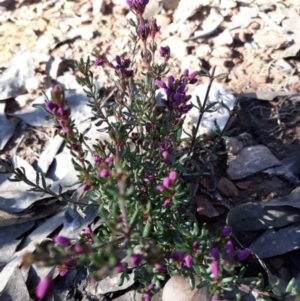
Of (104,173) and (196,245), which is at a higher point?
(104,173)

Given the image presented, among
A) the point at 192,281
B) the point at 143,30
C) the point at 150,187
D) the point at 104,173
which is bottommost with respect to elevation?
the point at 192,281

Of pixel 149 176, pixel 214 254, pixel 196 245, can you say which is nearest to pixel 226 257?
pixel 214 254

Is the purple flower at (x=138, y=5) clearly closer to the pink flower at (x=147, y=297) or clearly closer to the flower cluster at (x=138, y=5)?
the flower cluster at (x=138, y=5)

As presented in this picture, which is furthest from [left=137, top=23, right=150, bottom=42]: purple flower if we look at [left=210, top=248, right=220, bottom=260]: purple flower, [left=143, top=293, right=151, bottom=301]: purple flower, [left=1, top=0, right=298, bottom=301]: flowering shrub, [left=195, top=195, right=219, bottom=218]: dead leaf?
[left=143, top=293, right=151, bottom=301]: purple flower

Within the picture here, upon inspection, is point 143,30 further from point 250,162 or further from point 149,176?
point 250,162

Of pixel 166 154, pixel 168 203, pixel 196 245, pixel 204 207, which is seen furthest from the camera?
pixel 204 207

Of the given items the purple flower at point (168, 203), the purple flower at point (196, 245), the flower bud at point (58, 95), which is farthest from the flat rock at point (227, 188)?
the flower bud at point (58, 95)

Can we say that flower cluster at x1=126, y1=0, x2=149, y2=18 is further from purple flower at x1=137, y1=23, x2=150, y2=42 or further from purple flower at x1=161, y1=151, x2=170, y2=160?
purple flower at x1=161, y1=151, x2=170, y2=160

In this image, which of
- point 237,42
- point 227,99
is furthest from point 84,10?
point 227,99
